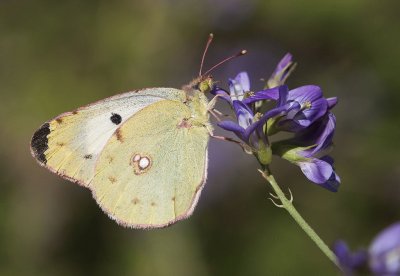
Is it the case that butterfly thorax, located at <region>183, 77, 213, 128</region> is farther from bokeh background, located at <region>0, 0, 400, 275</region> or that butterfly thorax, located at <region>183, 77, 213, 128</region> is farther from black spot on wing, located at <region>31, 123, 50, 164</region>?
bokeh background, located at <region>0, 0, 400, 275</region>

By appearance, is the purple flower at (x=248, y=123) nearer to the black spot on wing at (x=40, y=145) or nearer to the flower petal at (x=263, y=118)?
the flower petal at (x=263, y=118)

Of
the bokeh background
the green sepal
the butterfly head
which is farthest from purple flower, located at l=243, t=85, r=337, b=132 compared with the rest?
the bokeh background

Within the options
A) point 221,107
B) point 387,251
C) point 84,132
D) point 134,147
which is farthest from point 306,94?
point 221,107

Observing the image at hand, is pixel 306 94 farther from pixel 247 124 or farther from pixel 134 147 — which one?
pixel 134 147

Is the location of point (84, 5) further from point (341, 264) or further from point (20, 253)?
point (341, 264)

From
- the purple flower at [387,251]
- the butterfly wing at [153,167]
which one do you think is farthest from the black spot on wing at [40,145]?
the purple flower at [387,251]
